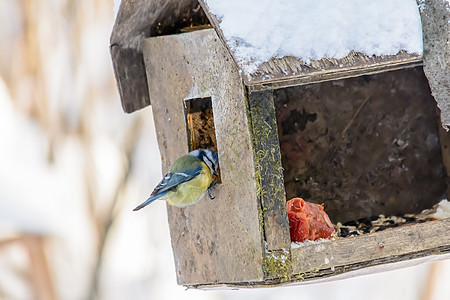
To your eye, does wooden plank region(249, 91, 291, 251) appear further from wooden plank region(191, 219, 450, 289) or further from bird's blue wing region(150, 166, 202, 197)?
bird's blue wing region(150, 166, 202, 197)

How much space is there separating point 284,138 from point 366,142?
350 mm

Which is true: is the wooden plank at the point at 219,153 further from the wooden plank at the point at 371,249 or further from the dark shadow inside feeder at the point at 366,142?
the dark shadow inside feeder at the point at 366,142

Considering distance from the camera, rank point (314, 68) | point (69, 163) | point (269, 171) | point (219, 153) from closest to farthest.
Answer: point (314, 68), point (269, 171), point (219, 153), point (69, 163)

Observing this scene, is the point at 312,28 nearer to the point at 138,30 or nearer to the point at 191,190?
the point at 191,190

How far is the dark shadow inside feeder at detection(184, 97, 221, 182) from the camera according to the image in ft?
7.33

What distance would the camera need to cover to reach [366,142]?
2.75 metres

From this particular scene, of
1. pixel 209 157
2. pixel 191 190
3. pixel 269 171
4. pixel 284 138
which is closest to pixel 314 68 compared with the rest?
pixel 269 171

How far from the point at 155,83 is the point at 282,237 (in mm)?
731

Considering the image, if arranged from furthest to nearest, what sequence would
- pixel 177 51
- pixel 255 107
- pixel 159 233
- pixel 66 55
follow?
pixel 159 233
pixel 66 55
pixel 177 51
pixel 255 107

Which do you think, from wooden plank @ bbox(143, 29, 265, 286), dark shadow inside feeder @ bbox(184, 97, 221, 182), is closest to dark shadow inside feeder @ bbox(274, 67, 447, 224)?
dark shadow inside feeder @ bbox(184, 97, 221, 182)

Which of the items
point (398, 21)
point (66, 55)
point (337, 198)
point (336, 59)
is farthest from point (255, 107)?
point (66, 55)

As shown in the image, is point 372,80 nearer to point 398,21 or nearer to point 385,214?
point 385,214

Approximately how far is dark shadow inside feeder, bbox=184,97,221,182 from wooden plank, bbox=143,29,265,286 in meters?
0.03

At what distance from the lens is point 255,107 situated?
193 cm
